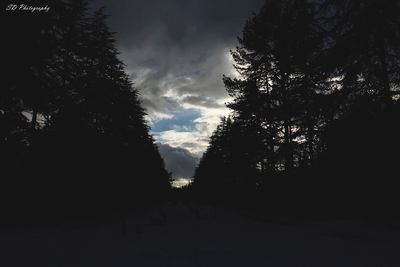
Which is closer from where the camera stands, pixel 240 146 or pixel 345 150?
pixel 345 150

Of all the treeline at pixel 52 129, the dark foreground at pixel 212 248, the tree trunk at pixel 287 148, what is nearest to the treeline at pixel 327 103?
the tree trunk at pixel 287 148

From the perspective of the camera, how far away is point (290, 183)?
17031 mm

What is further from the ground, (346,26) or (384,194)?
(346,26)

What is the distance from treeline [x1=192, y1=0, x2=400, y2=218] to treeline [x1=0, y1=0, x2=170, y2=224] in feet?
32.1

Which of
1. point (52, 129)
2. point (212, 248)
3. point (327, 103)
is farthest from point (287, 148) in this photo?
point (52, 129)

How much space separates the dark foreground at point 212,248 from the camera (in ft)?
21.7

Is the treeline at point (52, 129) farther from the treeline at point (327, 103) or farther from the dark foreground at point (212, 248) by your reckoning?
the treeline at point (327, 103)

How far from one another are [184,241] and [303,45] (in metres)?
10.8

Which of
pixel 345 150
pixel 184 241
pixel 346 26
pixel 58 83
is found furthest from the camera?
pixel 58 83

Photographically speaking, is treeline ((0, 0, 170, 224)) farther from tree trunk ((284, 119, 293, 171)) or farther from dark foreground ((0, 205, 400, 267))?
tree trunk ((284, 119, 293, 171))

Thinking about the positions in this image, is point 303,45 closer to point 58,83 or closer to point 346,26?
point 346,26

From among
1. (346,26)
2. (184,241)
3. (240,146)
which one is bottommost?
(184,241)

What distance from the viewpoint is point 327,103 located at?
1231 centimetres

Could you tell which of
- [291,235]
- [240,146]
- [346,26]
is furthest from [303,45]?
[240,146]
